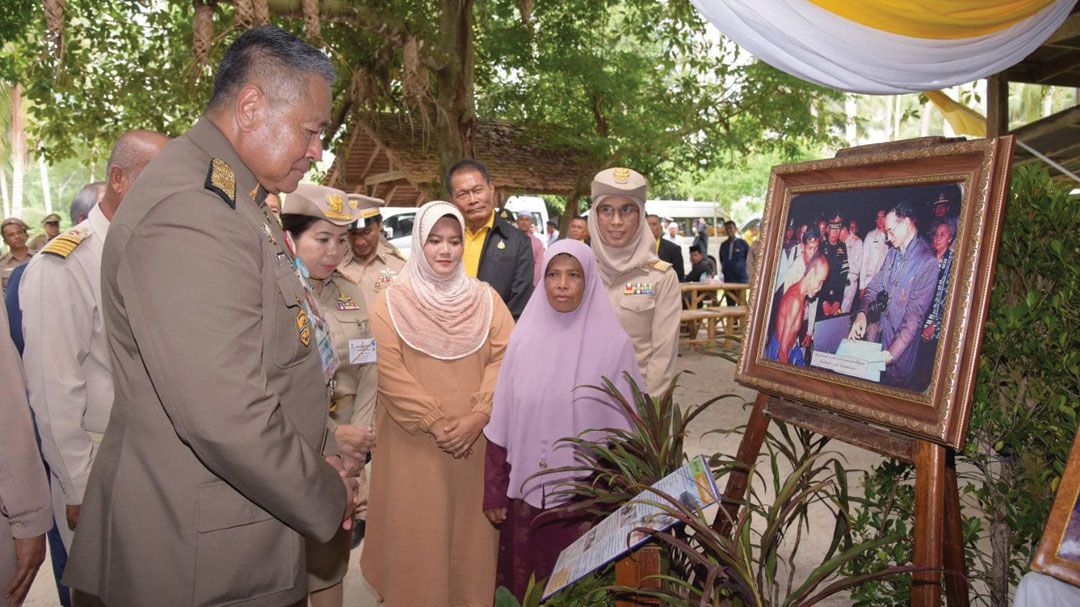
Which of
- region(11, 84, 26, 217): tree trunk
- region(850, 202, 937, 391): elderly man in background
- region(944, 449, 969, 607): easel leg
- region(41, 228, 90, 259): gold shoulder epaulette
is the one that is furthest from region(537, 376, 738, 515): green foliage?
region(11, 84, 26, 217): tree trunk

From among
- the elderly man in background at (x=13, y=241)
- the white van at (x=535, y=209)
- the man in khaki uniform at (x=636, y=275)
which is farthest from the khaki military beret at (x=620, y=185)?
the white van at (x=535, y=209)

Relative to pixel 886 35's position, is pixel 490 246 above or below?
below

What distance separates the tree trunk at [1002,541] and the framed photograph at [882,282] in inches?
29.7

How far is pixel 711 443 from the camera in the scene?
632 cm

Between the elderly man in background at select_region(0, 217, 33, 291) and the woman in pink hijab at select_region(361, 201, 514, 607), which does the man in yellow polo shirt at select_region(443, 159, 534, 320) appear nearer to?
the woman in pink hijab at select_region(361, 201, 514, 607)

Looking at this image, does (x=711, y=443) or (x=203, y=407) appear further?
(x=711, y=443)

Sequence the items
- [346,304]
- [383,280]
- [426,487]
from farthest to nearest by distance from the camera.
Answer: [383,280]
[346,304]
[426,487]

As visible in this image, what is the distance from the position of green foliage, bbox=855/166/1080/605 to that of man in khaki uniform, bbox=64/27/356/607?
5.78ft

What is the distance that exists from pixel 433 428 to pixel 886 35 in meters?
2.28

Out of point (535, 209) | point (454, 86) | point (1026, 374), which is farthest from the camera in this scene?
point (535, 209)

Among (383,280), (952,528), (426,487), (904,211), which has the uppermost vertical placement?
(904,211)

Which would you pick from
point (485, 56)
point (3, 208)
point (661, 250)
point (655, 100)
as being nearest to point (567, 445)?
point (661, 250)

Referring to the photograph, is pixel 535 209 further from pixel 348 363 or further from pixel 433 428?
pixel 433 428

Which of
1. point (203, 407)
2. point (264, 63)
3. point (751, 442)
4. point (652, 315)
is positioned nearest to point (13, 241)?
point (652, 315)
